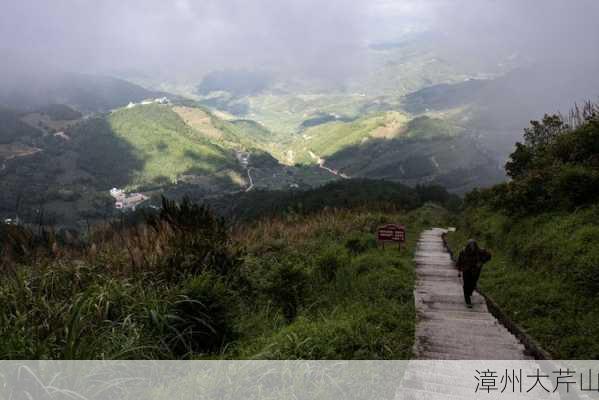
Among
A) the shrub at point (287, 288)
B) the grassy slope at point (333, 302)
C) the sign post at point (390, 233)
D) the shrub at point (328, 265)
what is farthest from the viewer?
the sign post at point (390, 233)

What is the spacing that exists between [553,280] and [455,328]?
309cm

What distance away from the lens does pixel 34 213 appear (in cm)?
620

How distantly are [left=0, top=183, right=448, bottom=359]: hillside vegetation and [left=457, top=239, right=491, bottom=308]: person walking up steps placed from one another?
1.16m

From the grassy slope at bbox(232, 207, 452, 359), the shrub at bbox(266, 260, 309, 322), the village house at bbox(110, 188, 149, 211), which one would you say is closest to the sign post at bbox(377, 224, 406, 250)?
the grassy slope at bbox(232, 207, 452, 359)

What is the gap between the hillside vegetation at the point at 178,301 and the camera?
4406 mm

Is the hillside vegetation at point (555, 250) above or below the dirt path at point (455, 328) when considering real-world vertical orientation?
above

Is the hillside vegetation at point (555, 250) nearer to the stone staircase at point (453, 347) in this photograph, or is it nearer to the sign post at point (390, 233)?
the stone staircase at point (453, 347)

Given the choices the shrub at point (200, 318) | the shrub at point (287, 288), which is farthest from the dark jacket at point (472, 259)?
the shrub at point (200, 318)

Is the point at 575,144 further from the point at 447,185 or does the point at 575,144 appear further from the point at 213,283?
the point at 447,185

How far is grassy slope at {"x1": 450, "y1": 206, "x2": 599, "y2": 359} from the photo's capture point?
627 centimetres

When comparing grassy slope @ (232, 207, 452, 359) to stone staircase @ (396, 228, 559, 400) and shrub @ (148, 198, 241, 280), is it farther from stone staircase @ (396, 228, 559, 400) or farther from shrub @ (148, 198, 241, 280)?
shrub @ (148, 198, 241, 280)

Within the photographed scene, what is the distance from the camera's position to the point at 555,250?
9531 mm

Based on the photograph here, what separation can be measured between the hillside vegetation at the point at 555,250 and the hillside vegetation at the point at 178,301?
6.67 feet

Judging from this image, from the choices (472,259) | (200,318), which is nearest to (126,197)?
(472,259)
